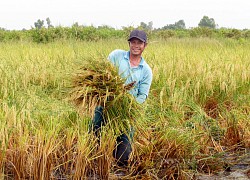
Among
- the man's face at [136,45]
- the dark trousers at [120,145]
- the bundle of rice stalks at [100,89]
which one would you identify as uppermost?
the man's face at [136,45]

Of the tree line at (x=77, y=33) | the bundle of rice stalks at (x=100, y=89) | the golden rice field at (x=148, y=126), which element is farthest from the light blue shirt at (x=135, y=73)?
the tree line at (x=77, y=33)

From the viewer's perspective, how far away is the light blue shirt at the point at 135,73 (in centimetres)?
390

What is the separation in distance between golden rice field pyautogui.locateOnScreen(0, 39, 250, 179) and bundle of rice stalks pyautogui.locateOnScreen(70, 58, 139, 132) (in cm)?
13

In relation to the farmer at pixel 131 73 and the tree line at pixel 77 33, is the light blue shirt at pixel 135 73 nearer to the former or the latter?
the farmer at pixel 131 73

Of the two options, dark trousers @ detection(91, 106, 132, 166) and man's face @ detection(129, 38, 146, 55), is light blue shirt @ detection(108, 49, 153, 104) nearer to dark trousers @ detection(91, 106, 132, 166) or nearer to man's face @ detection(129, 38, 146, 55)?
man's face @ detection(129, 38, 146, 55)

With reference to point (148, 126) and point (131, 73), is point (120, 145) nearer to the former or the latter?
point (131, 73)

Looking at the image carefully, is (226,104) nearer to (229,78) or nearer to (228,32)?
(229,78)

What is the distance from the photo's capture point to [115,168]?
3820 millimetres

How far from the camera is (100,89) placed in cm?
343

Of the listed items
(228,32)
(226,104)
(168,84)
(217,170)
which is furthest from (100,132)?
(228,32)

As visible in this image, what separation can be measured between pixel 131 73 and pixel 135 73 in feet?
0.33

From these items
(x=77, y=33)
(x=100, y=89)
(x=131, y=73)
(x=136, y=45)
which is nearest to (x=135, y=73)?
(x=131, y=73)

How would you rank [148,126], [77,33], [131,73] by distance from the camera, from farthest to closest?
[77,33]
[148,126]
[131,73]

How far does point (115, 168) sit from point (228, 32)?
16.5 meters
